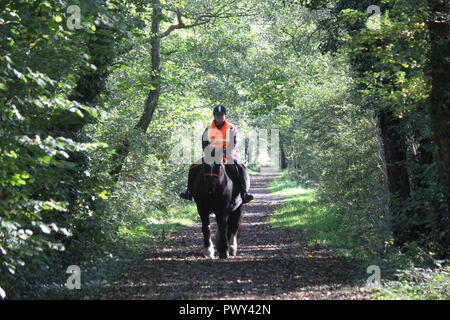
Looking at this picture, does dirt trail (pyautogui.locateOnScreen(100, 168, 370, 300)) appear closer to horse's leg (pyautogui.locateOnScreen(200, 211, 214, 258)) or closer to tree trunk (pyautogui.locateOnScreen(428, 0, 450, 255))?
horse's leg (pyautogui.locateOnScreen(200, 211, 214, 258))

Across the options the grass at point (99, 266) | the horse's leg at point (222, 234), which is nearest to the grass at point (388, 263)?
the horse's leg at point (222, 234)

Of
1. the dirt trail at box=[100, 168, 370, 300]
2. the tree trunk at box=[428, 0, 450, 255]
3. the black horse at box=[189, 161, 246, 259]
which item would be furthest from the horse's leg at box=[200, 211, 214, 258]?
the tree trunk at box=[428, 0, 450, 255]

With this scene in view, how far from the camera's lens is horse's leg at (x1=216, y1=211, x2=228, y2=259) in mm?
13570

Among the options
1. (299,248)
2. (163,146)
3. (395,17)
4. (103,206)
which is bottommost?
(299,248)

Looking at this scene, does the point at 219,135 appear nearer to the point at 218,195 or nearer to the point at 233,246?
the point at 218,195

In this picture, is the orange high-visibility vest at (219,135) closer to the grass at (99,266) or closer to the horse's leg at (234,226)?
the horse's leg at (234,226)

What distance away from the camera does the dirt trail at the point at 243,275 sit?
30.9ft

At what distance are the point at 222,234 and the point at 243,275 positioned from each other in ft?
7.80

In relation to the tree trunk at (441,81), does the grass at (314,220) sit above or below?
below

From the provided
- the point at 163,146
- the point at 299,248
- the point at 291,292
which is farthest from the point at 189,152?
the point at 291,292

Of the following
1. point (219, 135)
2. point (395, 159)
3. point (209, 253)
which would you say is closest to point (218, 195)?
point (219, 135)
